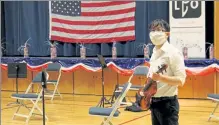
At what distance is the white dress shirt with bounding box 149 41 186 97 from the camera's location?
314cm

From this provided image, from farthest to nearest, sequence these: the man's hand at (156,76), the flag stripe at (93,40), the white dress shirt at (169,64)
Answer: the flag stripe at (93,40)
the white dress shirt at (169,64)
the man's hand at (156,76)

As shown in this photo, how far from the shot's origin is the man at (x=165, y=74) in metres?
3.14

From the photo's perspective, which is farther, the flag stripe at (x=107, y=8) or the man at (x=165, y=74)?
the flag stripe at (x=107, y=8)

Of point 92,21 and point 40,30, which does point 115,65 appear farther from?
point 40,30

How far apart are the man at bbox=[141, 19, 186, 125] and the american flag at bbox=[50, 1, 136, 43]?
656 centimetres

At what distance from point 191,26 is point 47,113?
3678mm

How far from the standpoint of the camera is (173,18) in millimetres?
9008

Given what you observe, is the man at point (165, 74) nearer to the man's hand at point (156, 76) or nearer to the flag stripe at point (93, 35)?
the man's hand at point (156, 76)

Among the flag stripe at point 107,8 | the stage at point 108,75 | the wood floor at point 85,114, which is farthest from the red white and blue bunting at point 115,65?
the flag stripe at point 107,8

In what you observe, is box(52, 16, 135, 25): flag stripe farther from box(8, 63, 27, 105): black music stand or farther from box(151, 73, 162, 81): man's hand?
box(151, 73, 162, 81): man's hand

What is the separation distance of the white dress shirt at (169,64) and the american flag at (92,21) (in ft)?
21.7

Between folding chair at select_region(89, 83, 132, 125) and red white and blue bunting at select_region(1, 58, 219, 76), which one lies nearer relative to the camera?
folding chair at select_region(89, 83, 132, 125)

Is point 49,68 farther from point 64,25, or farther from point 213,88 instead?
point 213,88

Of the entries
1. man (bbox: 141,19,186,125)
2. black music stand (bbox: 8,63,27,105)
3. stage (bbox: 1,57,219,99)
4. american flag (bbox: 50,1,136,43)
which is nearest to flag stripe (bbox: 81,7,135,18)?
american flag (bbox: 50,1,136,43)
